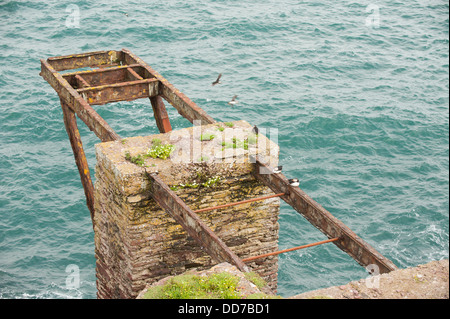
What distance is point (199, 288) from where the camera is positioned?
31.7ft

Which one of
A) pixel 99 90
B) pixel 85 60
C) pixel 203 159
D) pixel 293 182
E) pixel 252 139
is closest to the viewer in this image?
pixel 293 182

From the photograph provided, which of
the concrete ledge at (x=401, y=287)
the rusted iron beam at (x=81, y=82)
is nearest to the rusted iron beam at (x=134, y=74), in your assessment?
the rusted iron beam at (x=81, y=82)

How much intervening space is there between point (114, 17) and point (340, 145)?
2509 centimetres

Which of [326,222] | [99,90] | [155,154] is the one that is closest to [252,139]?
[155,154]

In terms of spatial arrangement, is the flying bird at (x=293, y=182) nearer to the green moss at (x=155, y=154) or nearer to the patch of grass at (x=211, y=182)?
the patch of grass at (x=211, y=182)

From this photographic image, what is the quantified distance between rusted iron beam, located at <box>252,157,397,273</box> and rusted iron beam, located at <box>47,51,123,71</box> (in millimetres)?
8566

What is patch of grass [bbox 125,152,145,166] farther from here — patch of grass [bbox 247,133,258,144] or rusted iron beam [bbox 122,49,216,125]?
rusted iron beam [bbox 122,49,216,125]

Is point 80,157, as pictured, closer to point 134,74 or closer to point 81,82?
point 81,82

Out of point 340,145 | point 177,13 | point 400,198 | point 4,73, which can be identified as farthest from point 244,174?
point 177,13

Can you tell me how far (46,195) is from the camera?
1160 inches

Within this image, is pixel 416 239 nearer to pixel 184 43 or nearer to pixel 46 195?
pixel 46 195

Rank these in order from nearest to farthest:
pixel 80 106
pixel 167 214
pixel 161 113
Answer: pixel 167 214 < pixel 80 106 < pixel 161 113

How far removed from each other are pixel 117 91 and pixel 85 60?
10.2 feet
